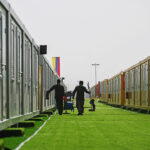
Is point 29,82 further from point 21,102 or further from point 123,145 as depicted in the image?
point 123,145

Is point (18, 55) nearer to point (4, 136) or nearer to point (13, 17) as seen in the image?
point (13, 17)

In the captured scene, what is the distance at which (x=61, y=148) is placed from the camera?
23.9 feet

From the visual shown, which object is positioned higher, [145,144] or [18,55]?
[18,55]

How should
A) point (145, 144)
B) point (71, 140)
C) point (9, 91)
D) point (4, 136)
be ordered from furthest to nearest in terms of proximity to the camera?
point (9, 91), point (4, 136), point (71, 140), point (145, 144)

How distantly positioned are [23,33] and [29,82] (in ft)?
10.5

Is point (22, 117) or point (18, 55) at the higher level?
point (18, 55)

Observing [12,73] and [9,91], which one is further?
[12,73]

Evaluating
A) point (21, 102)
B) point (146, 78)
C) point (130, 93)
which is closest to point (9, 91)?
point (21, 102)

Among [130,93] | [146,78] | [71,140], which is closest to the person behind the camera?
[71,140]

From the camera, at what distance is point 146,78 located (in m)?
21.9

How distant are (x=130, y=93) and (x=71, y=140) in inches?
788

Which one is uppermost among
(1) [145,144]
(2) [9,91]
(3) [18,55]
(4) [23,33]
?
(4) [23,33]

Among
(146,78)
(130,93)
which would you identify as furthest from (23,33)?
(130,93)

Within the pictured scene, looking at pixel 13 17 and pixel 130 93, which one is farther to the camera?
pixel 130 93
